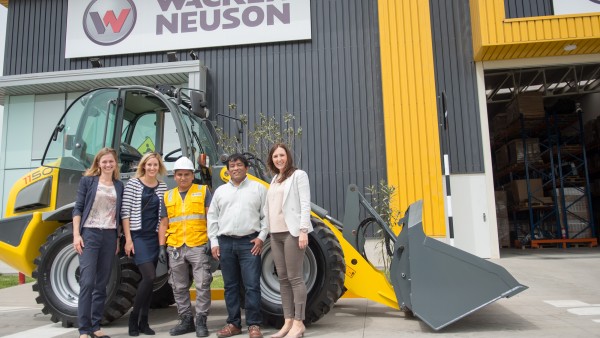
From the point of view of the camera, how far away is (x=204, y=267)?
4.63 metres

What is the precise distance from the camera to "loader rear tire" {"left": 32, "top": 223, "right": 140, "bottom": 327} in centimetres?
502

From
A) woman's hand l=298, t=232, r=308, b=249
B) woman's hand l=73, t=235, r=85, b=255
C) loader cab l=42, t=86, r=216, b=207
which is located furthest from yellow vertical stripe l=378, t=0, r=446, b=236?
woman's hand l=73, t=235, r=85, b=255

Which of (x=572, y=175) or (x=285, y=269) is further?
(x=572, y=175)

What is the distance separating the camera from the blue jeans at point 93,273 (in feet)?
14.0

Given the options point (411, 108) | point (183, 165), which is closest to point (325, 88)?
point (411, 108)

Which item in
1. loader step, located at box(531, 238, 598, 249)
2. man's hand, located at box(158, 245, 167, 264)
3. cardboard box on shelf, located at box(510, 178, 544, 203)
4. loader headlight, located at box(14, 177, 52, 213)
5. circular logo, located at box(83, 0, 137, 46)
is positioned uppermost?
circular logo, located at box(83, 0, 137, 46)

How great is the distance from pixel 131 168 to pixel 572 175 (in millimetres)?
18891

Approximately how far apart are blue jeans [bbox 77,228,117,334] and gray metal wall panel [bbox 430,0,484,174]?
32.6 ft

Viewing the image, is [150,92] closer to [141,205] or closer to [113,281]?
[141,205]

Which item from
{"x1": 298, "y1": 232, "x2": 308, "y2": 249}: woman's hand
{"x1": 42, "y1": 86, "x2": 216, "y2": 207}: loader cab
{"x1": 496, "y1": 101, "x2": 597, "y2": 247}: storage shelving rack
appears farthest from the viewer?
{"x1": 496, "y1": 101, "x2": 597, "y2": 247}: storage shelving rack

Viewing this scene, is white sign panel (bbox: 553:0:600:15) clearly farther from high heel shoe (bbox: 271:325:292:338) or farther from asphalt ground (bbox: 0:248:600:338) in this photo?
high heel shoe (bbox: 271:325:292:338)

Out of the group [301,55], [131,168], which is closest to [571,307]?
[131,168]

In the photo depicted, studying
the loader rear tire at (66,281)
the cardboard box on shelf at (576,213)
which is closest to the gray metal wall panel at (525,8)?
the cardboard box on shelf at (576,213)

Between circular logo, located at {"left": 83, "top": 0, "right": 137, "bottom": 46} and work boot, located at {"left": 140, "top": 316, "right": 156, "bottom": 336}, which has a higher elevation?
circular logo, located at {"left": 83, "top": 0, "right": 137, "bottom": 46}
